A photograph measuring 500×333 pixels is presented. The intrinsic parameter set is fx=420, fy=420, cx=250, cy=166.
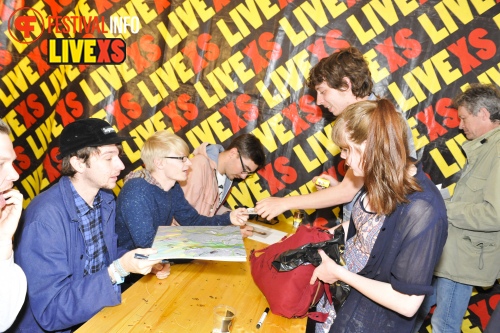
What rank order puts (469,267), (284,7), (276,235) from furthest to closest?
(284,7), (276,235), (469,267)

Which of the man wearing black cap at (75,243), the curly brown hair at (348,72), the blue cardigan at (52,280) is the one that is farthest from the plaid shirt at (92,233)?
→ the curly brown hair at (348,72)

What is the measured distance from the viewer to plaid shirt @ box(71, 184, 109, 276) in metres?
2.05

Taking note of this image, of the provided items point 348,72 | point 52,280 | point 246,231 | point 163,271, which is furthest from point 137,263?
point 348,72

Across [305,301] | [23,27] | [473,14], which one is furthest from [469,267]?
[23,27]

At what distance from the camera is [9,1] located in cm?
388

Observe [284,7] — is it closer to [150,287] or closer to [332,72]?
[332,72]

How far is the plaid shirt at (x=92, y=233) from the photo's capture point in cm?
205

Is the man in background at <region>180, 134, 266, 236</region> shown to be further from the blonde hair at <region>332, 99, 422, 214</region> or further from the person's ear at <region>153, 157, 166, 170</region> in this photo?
the blonde hair at <region>332, 99, 422, 214</region>

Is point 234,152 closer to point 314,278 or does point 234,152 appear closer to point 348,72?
point 348,72

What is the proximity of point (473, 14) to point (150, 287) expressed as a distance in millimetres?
3089

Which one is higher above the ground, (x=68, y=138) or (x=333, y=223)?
(x=68, y=138)

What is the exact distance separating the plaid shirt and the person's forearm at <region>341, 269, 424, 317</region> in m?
1.28

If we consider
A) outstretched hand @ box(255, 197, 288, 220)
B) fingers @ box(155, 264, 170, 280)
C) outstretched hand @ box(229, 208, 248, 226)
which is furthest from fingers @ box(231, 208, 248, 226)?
fingers @ box(155, 264, 170, 280)

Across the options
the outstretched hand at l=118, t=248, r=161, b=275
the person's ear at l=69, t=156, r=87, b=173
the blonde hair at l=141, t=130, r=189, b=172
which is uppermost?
the person's ear at l=69, t=156, r=87, b=173
